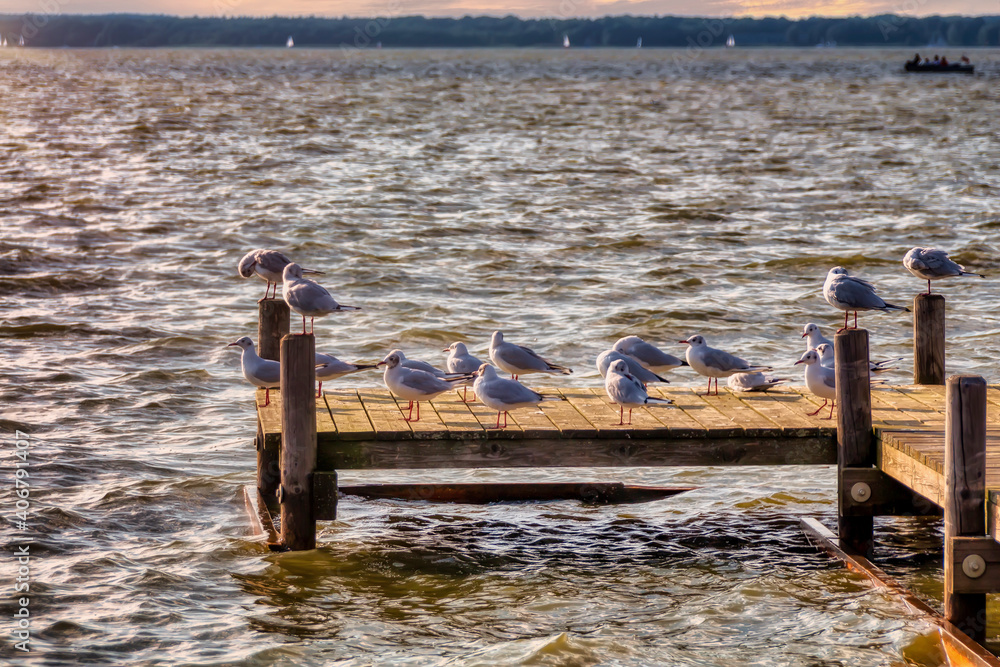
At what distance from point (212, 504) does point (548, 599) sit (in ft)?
12.3

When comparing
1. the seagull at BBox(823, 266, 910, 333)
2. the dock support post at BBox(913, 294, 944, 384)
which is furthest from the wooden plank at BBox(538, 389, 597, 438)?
the dock support post at BBox(913, 294, 944, 384)

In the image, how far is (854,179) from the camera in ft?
120

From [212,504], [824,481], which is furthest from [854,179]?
[212,504]

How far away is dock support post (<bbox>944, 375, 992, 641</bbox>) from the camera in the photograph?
7508 millimetres

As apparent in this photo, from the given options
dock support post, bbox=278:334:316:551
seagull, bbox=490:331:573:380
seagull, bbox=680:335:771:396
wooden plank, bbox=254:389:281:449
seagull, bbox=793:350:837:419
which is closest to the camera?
dock support post, bbox=278:334:316:551

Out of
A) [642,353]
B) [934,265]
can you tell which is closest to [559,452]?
[642,353]

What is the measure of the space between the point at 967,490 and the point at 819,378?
216 cm

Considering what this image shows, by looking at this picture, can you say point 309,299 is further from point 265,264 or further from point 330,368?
point 265,264

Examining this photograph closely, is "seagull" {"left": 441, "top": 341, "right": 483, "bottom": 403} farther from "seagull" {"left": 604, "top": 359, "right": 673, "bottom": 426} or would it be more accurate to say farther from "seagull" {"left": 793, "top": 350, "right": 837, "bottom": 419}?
"seagull" {"left": 793, "top": 350, "right": 837, "bottom": 419}

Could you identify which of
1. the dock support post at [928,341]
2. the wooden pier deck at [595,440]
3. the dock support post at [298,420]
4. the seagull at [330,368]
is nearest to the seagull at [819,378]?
the wooden pier deck at [595,440]

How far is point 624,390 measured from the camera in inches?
365

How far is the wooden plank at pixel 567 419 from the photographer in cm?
919

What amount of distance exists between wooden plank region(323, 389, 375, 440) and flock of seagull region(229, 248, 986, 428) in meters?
0.19

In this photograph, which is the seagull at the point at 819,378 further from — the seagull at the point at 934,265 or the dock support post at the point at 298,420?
the dock support post at the point at 298,420
